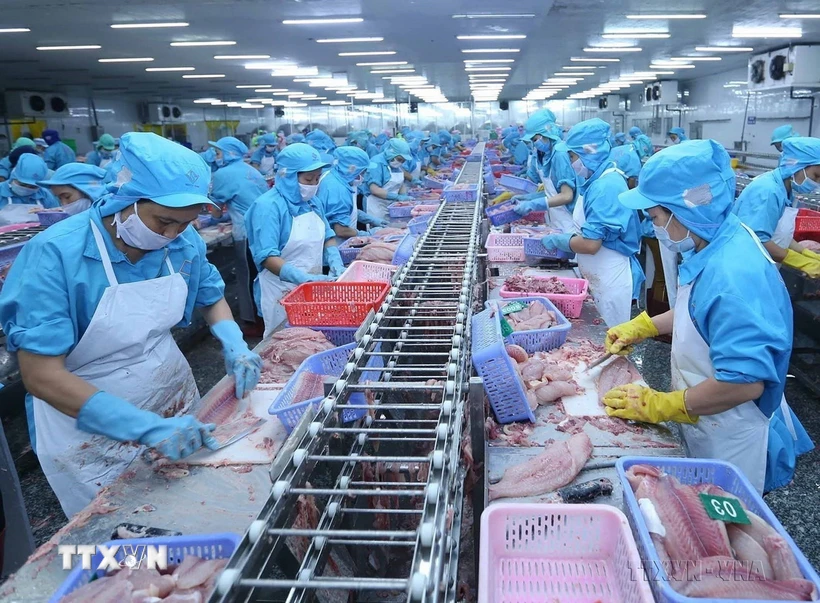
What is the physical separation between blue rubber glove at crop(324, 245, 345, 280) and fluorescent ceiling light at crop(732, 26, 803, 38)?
10.2 metres

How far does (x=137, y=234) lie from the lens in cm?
259

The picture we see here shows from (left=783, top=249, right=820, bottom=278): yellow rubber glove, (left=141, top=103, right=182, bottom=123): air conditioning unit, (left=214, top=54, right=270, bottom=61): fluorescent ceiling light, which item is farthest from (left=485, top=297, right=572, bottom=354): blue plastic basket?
(left=141, top=103, right=182, bottom=123): air conditioning unit

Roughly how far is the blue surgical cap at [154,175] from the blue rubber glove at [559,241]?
3891 millimetres

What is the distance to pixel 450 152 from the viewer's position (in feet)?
83.3

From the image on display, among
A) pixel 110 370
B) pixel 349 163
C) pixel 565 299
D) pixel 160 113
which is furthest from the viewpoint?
pixel 160 113

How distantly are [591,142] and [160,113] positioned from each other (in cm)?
2536

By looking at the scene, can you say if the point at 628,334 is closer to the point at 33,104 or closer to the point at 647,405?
the point at 647,405

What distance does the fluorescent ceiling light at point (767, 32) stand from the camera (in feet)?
38.7

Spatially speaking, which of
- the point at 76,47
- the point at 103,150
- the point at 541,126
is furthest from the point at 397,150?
the point at 103,150

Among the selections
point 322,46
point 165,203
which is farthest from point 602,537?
point 322,46

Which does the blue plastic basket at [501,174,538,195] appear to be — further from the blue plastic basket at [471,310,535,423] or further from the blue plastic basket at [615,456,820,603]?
the blue plastic basket at [615,456,820,603]

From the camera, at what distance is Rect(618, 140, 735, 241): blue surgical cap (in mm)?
2504

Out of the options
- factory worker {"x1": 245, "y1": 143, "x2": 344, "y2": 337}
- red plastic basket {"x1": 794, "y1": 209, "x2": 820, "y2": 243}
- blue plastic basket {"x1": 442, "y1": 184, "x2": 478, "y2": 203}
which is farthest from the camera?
blue plastic basket {"x1": 442, "y1": 184, "x2": 478, "y2": 203}

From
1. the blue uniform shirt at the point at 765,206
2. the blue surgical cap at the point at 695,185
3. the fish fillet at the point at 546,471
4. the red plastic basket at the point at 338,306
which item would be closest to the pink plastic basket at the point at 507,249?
the blue uniform shirt at the point at 765,206
